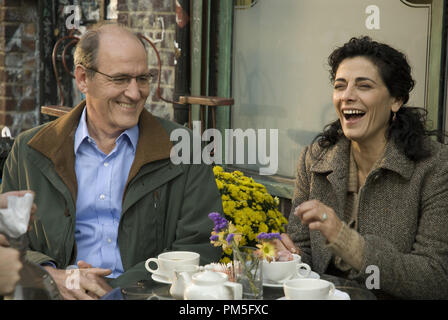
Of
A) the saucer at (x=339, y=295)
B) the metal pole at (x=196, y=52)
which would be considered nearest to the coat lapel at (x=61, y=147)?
the saucer at (x=339, y=295)

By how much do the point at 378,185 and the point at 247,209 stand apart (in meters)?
1.02

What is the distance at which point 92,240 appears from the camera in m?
3.03

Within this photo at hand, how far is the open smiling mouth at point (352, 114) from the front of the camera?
10.1 ft

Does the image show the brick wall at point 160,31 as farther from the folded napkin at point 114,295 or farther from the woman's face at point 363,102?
the folded napkin at point 114,295

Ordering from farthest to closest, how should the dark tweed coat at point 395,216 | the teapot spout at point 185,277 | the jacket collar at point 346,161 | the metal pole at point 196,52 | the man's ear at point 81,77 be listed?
the metal pole at point 196,52 < the man's ear at point 81,77 < the jacket collar at point 346,161 < the dark tweed coat at point 395,216 < the teapot spout at point 185,277

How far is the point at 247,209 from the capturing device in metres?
3.88

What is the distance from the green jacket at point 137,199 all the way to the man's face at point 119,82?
4.4 inches

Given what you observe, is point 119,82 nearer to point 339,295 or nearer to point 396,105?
point 396,105

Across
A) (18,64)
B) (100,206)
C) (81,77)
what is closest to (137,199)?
(100,206)

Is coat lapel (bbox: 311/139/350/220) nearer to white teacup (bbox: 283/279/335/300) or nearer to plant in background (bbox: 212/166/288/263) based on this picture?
plant in background (bbox: 212/166/288/263)

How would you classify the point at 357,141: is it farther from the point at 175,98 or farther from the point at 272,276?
the point at 175,98

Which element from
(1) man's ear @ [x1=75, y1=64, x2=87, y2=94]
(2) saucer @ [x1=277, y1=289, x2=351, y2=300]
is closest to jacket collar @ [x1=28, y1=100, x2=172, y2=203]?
(1) man's ear @ [x1=75, y1=64, x2=87, y2=94]

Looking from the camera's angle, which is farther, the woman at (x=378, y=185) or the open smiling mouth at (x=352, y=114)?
the open smiling mouth at (x=352, y=114)

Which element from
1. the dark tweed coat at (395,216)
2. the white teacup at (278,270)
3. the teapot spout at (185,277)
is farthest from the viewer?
the dark tweed coat at (395,216)
